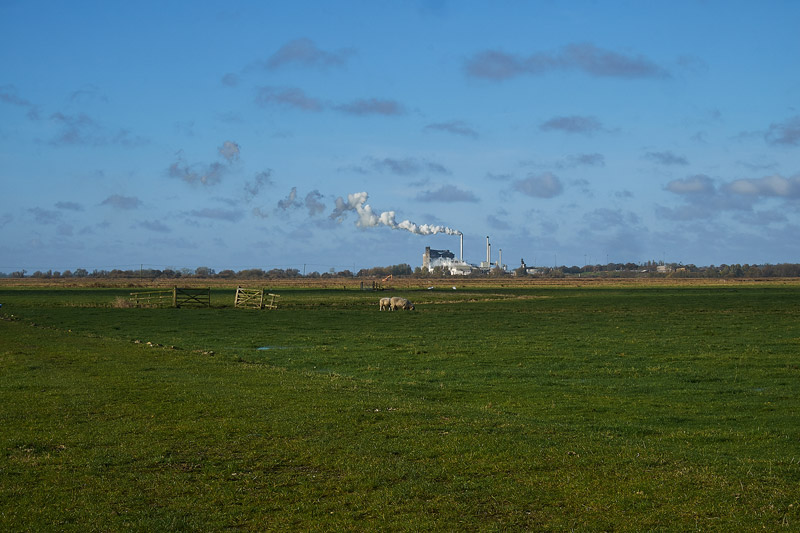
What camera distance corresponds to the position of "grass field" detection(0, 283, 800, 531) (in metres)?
8.41

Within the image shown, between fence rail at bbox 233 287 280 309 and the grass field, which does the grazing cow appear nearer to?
fence rail at bbox 233 287 280 309

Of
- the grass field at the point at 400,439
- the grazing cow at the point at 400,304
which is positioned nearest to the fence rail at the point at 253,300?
the grazing cow at the point at 400,304

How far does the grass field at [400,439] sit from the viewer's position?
8.41m

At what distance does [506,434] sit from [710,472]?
3.39 meters

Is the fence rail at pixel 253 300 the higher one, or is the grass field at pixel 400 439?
the fence rail at pixel 253 300

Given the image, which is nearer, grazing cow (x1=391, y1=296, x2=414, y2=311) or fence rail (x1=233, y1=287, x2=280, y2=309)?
grazing cow (x1=391, y1=296, x2=414, y2=311)

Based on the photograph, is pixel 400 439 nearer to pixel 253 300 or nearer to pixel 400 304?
pixel 400 304

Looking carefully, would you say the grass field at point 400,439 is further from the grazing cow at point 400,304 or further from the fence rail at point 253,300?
the fence rail at point 253,300

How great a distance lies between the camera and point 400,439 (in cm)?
1207

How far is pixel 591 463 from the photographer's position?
10.4 m

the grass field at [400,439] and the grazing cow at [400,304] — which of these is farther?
the grazing cow at [400,304]

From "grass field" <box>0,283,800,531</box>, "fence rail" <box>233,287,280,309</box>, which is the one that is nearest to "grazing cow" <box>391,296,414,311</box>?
"fence rail" <box>233,287,280,309</box>

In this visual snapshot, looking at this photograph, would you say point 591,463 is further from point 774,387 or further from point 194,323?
point 194,323

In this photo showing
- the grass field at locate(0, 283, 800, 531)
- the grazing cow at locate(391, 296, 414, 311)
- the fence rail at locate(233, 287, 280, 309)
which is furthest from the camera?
the fence rail at locate(233, 287, 280, 309)
